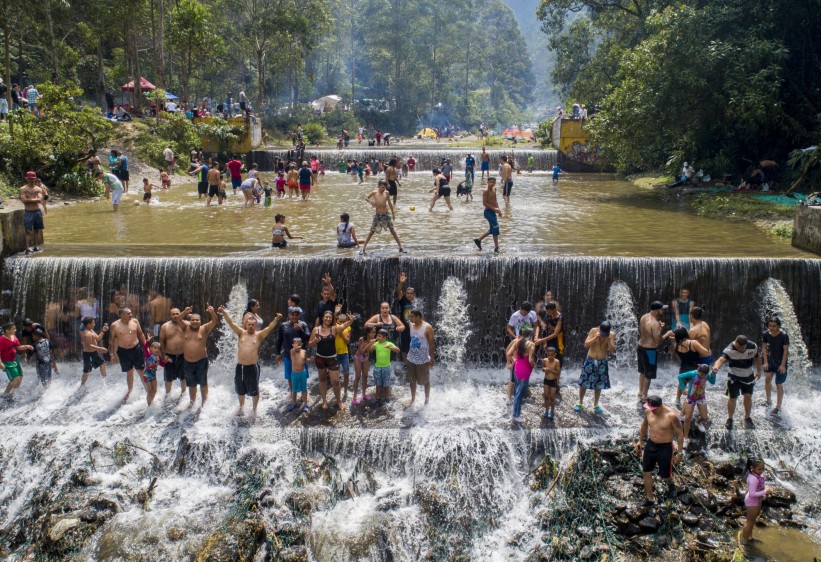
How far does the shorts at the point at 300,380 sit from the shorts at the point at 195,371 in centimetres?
137

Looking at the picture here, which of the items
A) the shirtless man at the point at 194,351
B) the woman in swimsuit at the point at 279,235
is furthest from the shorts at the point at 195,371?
the woman in swimsuit at the point at 279,235

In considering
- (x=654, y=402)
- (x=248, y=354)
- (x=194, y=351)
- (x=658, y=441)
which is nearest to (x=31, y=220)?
(x=194, y=351)

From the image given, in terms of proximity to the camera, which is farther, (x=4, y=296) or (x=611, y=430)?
(x=4, y=296)

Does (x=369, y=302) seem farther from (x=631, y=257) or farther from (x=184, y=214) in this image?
(x=184, y=214)

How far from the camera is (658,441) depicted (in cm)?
820

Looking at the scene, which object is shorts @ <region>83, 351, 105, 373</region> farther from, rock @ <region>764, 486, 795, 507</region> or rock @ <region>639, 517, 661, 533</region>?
rock @ <region>764, 486, 795, 507</region>

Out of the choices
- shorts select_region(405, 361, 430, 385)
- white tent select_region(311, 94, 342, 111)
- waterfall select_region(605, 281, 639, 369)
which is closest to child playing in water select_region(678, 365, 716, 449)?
waterfall select_region(605, 281, 639, 369)

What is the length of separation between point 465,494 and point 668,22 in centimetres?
1754

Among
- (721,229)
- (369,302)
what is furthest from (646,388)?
(721,229)

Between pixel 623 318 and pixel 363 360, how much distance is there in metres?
4.71

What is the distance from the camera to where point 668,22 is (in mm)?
21109

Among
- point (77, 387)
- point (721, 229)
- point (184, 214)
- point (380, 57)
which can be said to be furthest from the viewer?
point (380, 57)

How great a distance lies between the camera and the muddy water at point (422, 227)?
43.7 feet

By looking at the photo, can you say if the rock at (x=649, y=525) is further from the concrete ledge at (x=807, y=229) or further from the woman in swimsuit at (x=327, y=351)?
the concrete ledge at (x=807, y=229)
